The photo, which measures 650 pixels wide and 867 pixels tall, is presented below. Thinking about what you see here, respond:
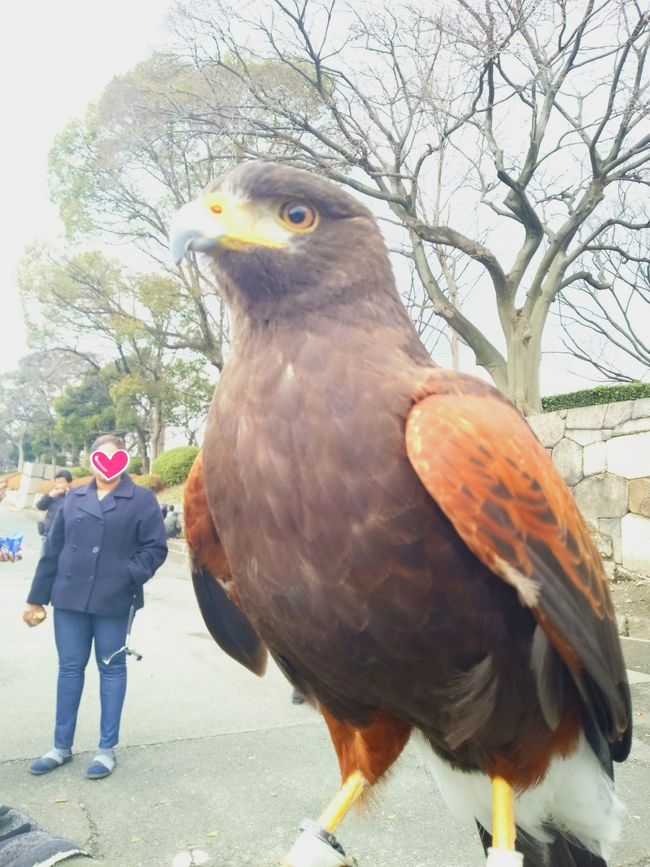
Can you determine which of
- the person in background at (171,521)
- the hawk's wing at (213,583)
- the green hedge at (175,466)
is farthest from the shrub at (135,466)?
the hawk's wing at (213,583)

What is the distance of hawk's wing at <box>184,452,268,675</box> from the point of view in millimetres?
1719

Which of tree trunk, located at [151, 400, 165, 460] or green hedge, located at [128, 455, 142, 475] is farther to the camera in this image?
green hedge, located at [128, 455, 142, 475]

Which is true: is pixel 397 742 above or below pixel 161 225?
below

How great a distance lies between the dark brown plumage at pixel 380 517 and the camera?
1.34m

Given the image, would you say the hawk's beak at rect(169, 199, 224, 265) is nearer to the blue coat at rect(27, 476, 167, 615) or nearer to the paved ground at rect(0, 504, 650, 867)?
the paved ground at rect(0, 504, 650, 867)

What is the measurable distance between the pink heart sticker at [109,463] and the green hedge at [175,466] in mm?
15282

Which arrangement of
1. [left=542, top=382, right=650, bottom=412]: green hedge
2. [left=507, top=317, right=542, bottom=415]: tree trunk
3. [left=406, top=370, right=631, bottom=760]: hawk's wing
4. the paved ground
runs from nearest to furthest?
[left=406, top=370, right=631, bottom=760]: hawk's wing, the paved ground, [left=542, top=382, right=650, bottom=412]: green hedge, [left=507, top=317, right=542, bottom=415]: tree trunk

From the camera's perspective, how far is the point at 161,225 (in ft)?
70.4

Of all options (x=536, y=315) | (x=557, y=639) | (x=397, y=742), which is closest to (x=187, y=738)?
(x=397, y=742)

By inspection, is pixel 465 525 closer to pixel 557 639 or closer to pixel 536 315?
pixel 557 639

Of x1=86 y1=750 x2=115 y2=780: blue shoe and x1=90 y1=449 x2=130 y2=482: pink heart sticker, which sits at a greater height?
x1=90 y1=449 x2=130 y2=482: pink heart sticker

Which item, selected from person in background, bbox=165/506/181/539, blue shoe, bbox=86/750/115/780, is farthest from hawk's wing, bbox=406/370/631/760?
person in background, bbox=165/506/181/539

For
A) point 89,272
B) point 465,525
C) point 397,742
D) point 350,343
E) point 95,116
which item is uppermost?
point 95,116

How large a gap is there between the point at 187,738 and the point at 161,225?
19.3 meters
